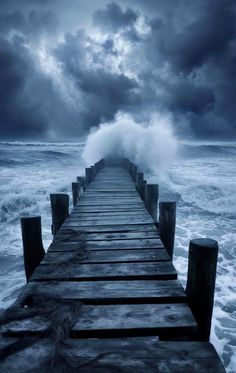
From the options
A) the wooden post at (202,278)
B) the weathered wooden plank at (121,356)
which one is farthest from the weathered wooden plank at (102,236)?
the weathered wooden plank at (121,356)

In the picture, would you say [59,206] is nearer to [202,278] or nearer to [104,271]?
[104,271]

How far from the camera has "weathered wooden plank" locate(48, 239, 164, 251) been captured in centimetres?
359

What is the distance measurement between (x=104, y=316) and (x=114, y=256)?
4.06 ft

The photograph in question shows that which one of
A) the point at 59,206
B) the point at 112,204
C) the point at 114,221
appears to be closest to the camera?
the point at 114,221

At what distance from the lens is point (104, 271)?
2.92m

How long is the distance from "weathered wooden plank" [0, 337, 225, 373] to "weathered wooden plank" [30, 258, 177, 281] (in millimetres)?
966

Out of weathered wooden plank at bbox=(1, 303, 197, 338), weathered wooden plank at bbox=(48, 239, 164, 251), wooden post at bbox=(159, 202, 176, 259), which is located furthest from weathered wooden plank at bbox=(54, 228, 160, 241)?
weathered wooden plank at bbox=(1, 303, 197, 338)

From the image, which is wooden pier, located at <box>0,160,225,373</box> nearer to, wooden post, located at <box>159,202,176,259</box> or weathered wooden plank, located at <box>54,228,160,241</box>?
weathered wooden plank, located at <box>54,228,160,241</box>

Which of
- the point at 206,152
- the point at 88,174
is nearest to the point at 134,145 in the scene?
the point at 88,174

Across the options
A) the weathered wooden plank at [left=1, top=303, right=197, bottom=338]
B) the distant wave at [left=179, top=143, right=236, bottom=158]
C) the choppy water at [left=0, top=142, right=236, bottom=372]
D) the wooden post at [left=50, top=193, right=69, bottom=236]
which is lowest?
the choppy water at [left=0, top=142, right=236, bottom=372]

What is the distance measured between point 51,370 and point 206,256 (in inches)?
57.5

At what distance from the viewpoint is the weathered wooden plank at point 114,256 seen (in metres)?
3.18

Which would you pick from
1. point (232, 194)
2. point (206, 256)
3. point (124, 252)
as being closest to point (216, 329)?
point (124, 252)

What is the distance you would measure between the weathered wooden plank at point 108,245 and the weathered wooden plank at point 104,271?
1.65ft
